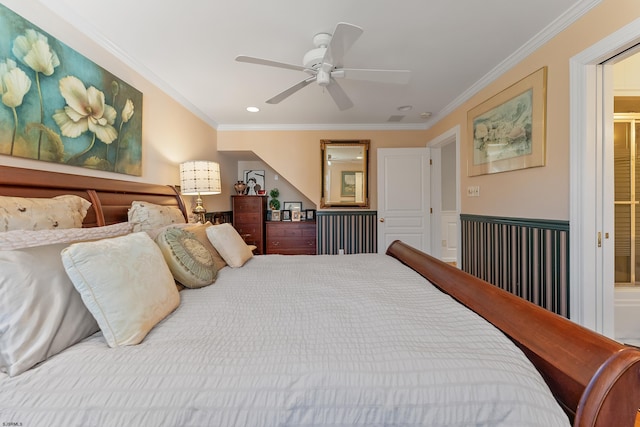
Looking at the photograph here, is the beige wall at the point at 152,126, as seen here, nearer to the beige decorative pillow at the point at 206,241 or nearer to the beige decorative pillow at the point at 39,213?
the beige decorative pillow at the point at 39,213

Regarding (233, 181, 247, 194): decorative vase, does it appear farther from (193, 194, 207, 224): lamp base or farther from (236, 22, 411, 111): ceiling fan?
(236, 22, 411, 111): ceiling fan

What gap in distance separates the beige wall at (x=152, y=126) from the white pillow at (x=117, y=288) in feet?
3.02

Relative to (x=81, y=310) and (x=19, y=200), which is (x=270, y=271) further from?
(x=19, y=200)

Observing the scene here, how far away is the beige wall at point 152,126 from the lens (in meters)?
1.44

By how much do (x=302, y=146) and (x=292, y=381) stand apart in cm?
358

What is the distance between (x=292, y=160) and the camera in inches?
157

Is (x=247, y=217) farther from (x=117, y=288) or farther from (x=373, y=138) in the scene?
(x=117, y=288)

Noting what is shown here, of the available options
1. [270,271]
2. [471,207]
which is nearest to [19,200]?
[270,271]

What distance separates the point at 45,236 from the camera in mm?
1076

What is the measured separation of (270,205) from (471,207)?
3.21 metres

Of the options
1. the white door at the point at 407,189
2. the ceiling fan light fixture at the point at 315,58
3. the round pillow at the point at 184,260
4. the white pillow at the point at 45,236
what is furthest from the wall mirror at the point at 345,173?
the white pillow at the point at 45,236

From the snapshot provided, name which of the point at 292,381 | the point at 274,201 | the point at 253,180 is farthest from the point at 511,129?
the point at 253,180

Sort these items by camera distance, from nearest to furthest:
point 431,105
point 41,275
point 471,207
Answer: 1. point 41,275
2. point 471,207
3. point 431,105

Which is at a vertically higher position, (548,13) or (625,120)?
(548,13)
